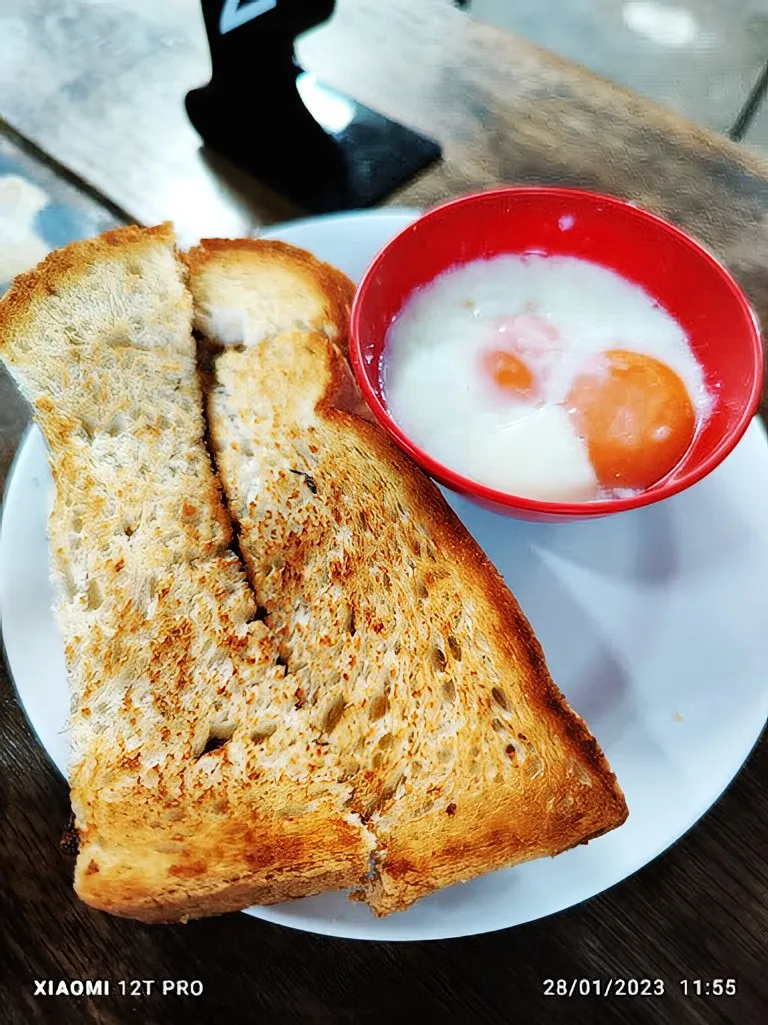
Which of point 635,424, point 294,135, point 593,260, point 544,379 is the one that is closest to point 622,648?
point 635,424

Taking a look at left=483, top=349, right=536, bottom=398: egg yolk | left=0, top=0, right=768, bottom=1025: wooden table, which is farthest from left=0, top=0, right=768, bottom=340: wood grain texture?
left=483, top=349, right=536, bottom=398: egg yolk

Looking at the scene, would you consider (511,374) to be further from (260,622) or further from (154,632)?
(154,632)

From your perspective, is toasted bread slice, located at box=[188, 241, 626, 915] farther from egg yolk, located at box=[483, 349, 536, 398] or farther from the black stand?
the black stand

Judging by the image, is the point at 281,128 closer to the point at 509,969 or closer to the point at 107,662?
the point at 107,662

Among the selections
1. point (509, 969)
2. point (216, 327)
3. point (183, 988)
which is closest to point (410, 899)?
point (509, 969)

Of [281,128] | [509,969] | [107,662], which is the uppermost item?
[281,128]

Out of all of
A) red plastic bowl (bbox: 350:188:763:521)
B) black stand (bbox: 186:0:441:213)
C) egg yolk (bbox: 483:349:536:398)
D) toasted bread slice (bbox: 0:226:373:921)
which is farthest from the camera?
black stand (bbox: 186:0:441:213)

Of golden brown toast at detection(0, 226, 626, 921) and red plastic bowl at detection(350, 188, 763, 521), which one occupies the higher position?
red plastic bowl at detection(350, 188, 763, 521)
